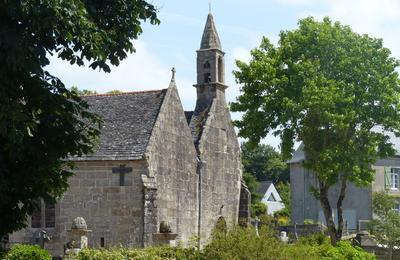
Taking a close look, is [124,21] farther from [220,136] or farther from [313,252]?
[220,136]

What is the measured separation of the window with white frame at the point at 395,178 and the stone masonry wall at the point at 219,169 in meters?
21.1

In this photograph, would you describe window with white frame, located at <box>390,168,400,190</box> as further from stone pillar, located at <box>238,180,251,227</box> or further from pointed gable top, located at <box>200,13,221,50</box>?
pointed gable top, located at <box>200,13,221,50</box>

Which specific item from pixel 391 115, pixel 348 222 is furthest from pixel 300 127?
pixel 348 222

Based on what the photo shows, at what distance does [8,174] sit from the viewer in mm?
15156

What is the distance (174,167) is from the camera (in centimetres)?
3114

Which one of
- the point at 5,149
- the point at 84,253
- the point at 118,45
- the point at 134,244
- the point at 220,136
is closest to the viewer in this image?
the point at 5,149

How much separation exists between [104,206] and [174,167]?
3.63m

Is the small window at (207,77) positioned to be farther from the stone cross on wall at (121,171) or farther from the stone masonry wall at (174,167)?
the stone cross on wall at (121,171)

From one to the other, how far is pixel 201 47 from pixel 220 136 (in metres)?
4.73

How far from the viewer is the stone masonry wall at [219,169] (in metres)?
34.0

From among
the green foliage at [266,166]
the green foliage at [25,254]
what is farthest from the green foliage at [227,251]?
the green foliage at [266,166]

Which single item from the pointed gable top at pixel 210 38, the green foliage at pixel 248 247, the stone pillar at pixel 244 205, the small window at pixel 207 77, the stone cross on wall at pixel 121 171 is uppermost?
the pointed gable top at pixel 210 38

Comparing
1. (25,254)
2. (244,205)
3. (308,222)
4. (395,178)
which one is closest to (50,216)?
(25,254)

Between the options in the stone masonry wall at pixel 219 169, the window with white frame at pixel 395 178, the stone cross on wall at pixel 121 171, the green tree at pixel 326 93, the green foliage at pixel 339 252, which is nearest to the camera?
the green foliage at pixel 339 252
